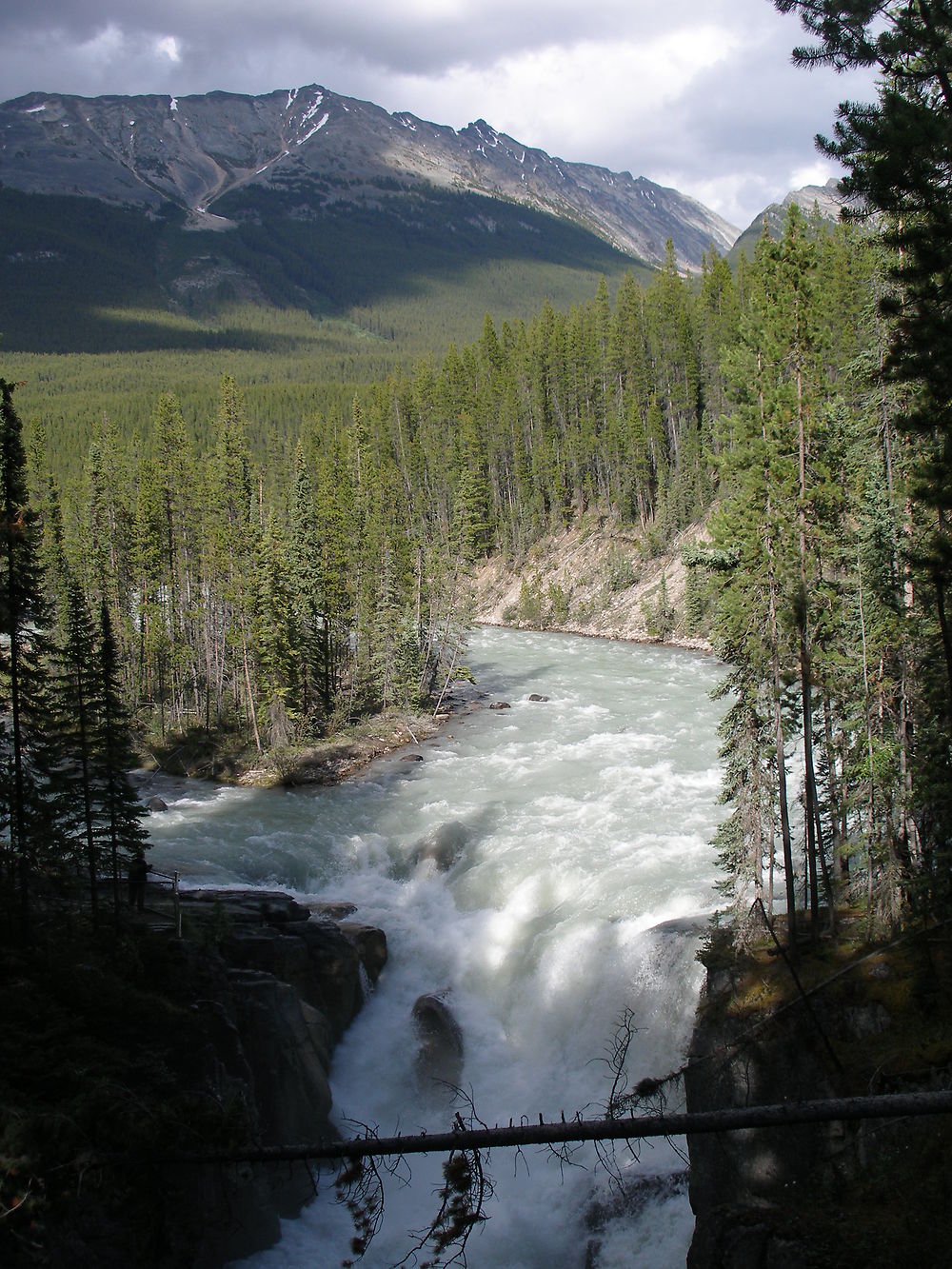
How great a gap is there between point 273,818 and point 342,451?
50.3 meters

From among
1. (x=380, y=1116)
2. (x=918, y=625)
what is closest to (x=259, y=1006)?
(x=380, y=1116)

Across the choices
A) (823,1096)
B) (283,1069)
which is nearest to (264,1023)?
(283,1069)

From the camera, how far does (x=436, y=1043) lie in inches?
783

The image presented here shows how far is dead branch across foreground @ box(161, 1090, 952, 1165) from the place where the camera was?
6012 mm

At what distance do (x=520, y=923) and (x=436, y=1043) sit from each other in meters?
3.96

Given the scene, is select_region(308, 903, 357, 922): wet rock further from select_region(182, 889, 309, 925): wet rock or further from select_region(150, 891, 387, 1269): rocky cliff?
select_region(182, 889, 309, 925): wet rock

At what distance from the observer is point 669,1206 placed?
15.1 meters

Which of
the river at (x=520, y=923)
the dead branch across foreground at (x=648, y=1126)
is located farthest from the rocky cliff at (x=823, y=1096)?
the dead branch across foreground at (x=648, y=1126)

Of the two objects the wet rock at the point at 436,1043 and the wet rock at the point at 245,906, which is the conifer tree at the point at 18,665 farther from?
the wet rock at the point at 436,1043

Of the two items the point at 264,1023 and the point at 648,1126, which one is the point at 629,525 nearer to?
the point at 264,1023

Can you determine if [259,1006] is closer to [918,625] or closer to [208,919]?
[208,919]

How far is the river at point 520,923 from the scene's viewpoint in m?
15.4

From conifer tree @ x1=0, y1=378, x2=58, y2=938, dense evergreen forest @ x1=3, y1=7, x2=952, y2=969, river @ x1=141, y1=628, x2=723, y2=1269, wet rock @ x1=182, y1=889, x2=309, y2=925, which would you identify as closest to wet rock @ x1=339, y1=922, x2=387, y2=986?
river @ x1=141, y1=628, x2=723, y2=1269

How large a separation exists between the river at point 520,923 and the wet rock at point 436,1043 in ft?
0.75
